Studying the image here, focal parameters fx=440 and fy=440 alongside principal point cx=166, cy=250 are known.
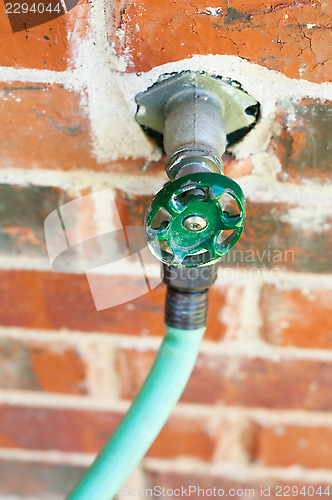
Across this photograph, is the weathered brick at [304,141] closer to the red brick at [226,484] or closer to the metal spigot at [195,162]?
the metal spigot at [195,162]

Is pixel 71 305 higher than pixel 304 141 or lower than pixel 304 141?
lower

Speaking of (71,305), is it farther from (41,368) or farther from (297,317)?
(297,317)

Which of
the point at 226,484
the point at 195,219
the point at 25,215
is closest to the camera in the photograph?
the point at 195,219

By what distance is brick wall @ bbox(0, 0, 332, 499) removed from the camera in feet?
0.74

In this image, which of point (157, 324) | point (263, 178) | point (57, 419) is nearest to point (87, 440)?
point (57, 419)

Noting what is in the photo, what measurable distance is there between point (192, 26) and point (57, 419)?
1.06ft

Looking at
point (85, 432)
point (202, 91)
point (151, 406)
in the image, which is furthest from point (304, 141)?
point (85, 432)

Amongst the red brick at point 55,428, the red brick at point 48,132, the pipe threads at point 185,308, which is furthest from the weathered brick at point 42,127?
Answer: the red brick at point 55,428

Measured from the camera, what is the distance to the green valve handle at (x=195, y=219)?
180mm

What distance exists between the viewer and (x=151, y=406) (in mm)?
268

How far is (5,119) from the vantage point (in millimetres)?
259

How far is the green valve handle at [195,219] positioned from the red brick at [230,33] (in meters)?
0.09

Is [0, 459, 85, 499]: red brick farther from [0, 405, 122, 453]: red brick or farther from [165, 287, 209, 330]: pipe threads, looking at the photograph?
[165, 287, 209, 330]: pipe threads

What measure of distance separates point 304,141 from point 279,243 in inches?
2.9
